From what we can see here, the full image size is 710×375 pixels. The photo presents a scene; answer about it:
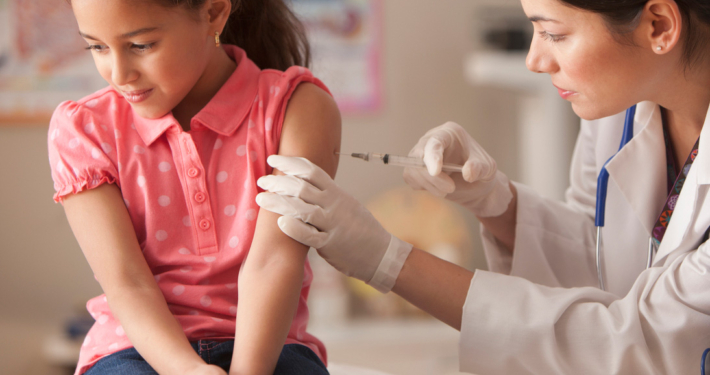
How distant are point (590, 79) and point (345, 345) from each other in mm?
2180

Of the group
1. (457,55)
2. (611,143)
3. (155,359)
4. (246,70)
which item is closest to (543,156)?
(457,55)

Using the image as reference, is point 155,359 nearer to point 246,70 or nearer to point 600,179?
point 246,70

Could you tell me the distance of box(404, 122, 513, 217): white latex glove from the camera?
1.16 metres

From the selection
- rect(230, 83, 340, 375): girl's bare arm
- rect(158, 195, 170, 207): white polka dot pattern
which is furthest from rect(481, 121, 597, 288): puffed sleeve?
rect(158, 195, 170, 207): white polka dot pattern

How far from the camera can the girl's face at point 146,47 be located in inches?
35.4

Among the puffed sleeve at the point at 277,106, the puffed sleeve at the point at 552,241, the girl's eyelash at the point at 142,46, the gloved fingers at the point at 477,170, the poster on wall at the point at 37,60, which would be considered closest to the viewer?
the girl's eyelash at the point at 142,46

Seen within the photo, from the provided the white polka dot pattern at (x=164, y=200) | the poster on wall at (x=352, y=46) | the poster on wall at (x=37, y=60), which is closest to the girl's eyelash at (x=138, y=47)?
the white polka dot pattern at (x=164, y=200)

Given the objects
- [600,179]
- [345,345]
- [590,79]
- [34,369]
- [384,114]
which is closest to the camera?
[590,79]

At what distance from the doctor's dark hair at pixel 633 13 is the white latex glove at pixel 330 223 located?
20.1 inches

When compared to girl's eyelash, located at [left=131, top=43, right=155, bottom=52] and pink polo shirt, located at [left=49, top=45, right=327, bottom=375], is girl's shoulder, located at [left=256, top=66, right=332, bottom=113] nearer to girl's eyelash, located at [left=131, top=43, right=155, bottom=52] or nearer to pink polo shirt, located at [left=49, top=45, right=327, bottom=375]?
pink polo shirt, located at [left=49, top=45, right=327, bottom=375]

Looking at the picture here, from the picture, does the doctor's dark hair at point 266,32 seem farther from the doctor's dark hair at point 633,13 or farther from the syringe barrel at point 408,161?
the doctor's dark hair at point 633,13

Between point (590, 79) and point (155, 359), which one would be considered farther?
point (590, 79)

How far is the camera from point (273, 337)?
909 mm

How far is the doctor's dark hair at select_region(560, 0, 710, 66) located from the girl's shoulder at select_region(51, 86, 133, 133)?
2.55 feet
